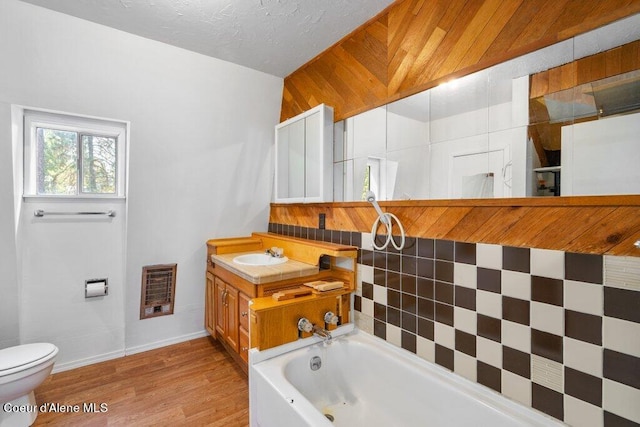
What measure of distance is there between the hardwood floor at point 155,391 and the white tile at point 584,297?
179 cm

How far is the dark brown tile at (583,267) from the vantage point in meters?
1.06

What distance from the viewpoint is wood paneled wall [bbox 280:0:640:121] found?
1.17 m

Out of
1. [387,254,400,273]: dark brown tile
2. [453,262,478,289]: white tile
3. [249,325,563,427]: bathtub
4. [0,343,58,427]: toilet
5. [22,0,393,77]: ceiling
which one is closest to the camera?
[249,325,563,427]: bathtub

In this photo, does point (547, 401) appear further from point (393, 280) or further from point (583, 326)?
point (393, 280)

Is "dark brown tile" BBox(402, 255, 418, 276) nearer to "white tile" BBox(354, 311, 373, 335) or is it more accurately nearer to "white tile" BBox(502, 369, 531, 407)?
"white tile" BBox(354, 311, 373, 335)

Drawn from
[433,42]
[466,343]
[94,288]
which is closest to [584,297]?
[466,343]

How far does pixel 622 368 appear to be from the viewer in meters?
1.02

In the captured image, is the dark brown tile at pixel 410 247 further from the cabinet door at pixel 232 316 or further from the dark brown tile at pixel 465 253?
the cabinet door at pixel 232 316

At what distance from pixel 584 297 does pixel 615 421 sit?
435mm

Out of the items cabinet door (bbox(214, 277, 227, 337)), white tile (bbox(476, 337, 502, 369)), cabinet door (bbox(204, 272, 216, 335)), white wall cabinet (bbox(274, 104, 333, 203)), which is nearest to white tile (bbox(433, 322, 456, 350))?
white tile (bbox(476, 337, 502, 369))

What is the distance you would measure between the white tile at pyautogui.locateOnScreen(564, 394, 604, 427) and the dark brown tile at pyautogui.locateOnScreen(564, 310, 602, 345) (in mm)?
245

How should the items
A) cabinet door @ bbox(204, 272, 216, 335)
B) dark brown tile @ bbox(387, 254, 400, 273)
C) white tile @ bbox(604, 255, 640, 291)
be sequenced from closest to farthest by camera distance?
1. white tile @ bbox(604, 255, 640, 291)
2. dark brown tile @ bbox(387, 254, 400, 273)
3. cabinet door @ bbox(204, 272, 216, 335)

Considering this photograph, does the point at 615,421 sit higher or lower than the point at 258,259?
lower

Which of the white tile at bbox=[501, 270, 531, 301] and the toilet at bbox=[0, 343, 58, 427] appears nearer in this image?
the white tile at bbox=[501, 270, 531, 301]
